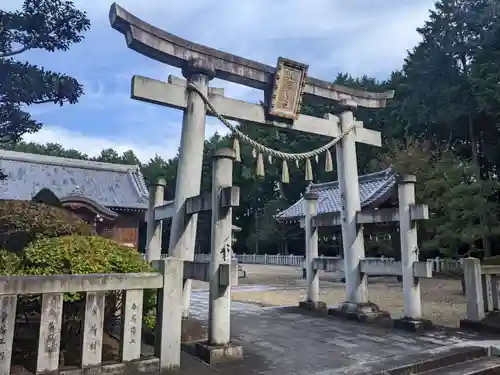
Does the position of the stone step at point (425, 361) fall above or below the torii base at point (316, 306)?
below

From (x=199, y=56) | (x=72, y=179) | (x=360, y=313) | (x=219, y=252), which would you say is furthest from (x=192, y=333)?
(x=72, y=179)

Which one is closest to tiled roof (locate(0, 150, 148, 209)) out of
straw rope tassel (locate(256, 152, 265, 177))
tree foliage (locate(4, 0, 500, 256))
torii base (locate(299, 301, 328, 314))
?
tree foliage (locate(4, 0, 500, 256))

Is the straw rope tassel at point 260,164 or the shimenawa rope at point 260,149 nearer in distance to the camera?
the shimenawa rope at point 260,149

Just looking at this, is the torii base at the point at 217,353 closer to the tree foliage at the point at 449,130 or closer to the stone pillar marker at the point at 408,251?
the stone pillar marker at the point at 408,251

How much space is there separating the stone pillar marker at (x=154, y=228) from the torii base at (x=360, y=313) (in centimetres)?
371

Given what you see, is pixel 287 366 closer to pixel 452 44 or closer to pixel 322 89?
pixel 322 89

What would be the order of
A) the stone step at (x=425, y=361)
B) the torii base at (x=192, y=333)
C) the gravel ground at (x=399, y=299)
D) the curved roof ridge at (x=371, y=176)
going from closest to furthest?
1. the stone step at (x=425, y=361)
2. the torii base at (x=192, y=333)
3. the gravel ground at (x=399, y=299)
4. the curved roof ridge at (x=371, y=176)

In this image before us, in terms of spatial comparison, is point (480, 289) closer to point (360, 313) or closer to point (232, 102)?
point (360, 313)

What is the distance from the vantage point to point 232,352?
4668 millimetres

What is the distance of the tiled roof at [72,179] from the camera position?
71.9 feet

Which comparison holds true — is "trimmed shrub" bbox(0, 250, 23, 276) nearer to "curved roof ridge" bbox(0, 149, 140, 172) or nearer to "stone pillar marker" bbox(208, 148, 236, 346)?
"stone pillar marker" bbox(208, 148, 236, 346)

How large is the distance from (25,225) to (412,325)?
6.01 meters

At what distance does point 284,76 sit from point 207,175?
1218 inches

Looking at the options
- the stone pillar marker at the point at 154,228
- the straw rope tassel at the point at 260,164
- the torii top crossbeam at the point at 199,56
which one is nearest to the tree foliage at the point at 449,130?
the torii top crossbeam at the point at 199,56
